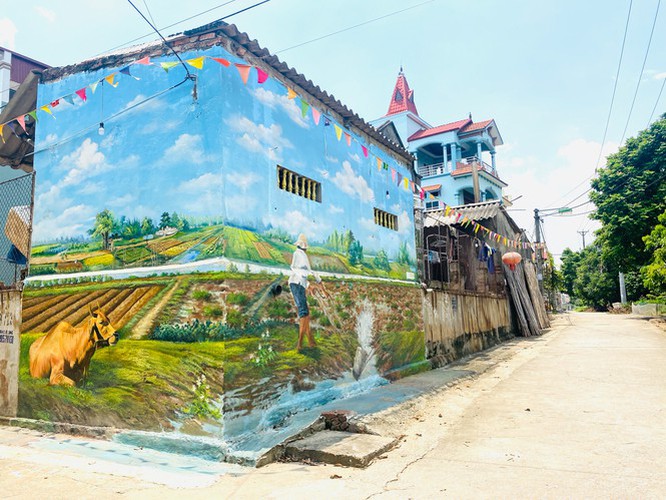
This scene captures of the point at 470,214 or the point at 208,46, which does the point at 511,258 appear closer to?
the point at 470,214

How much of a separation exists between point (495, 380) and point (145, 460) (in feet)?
23.6

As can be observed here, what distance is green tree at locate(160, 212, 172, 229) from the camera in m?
5.50

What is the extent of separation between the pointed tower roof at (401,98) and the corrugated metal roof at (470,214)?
15.6 meters

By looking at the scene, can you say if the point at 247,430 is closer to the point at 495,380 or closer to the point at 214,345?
the point at 214,345

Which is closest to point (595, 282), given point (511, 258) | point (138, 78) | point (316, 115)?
point (511, 258)

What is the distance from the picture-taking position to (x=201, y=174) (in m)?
5.35

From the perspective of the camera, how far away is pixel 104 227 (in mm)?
5957

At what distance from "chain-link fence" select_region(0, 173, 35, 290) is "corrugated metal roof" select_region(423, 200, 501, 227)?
32.6 ft

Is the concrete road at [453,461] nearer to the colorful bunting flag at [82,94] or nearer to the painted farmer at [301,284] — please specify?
the painted farmer at [301,284]

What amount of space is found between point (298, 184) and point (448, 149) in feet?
81.2

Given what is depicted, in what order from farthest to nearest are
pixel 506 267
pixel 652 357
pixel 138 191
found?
1. pixel 506 267
2. pixel 652 357
3. pixel 138 191

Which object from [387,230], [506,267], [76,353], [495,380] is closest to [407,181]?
[387,230]

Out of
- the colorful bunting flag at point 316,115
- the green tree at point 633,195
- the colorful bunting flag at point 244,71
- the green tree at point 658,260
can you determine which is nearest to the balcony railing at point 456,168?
the green tree at point 633,195

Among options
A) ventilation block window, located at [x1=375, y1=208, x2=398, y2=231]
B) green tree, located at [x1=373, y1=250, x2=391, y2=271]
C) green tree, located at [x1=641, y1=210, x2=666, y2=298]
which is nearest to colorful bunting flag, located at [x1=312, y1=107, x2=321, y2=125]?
ventilation block window, located at [x1=375, y1=208, x2=398, y2=231]
